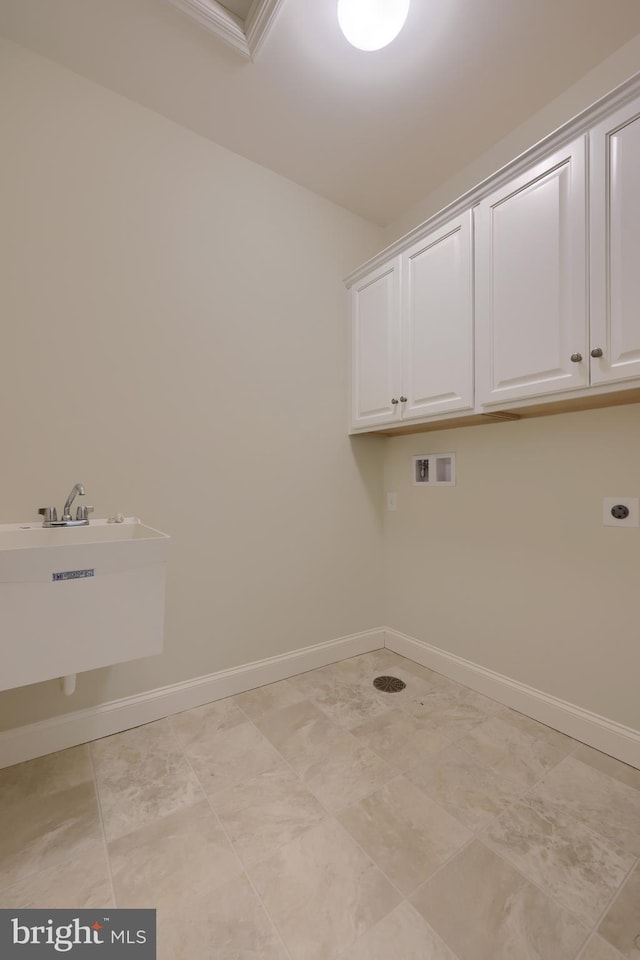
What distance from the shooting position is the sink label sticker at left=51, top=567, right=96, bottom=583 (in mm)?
1158

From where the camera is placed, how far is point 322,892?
3.57 feet

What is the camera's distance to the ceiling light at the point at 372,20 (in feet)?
4.67

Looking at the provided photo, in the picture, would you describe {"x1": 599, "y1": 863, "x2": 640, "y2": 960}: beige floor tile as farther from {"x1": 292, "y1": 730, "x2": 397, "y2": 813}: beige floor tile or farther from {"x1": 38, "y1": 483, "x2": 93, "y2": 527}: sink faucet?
{"x1": 38, "y1": 483, "x2": 93, "y2": 527}: sink faucet

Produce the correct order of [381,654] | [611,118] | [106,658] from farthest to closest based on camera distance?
[381,654]
[611,118]
[106,658]

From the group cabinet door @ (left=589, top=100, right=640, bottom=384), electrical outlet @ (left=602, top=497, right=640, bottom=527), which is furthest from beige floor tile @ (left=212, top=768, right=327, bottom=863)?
cabinet door @ (left=589, top=100, right=640, bottom=384)

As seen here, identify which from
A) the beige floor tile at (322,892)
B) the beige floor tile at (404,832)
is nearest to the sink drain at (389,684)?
the beige floor tile at (404,832)

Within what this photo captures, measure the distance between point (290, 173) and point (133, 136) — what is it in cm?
81

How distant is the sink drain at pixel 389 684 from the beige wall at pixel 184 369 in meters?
0.38

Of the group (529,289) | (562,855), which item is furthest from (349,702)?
(529,289)

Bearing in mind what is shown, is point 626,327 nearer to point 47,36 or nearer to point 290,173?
point 290,173

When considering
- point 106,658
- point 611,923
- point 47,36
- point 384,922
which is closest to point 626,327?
point 611,923

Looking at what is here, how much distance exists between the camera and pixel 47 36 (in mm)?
1574

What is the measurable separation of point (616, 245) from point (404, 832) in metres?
1.98

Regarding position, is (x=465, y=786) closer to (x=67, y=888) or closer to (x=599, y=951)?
(x=599, y=951)
